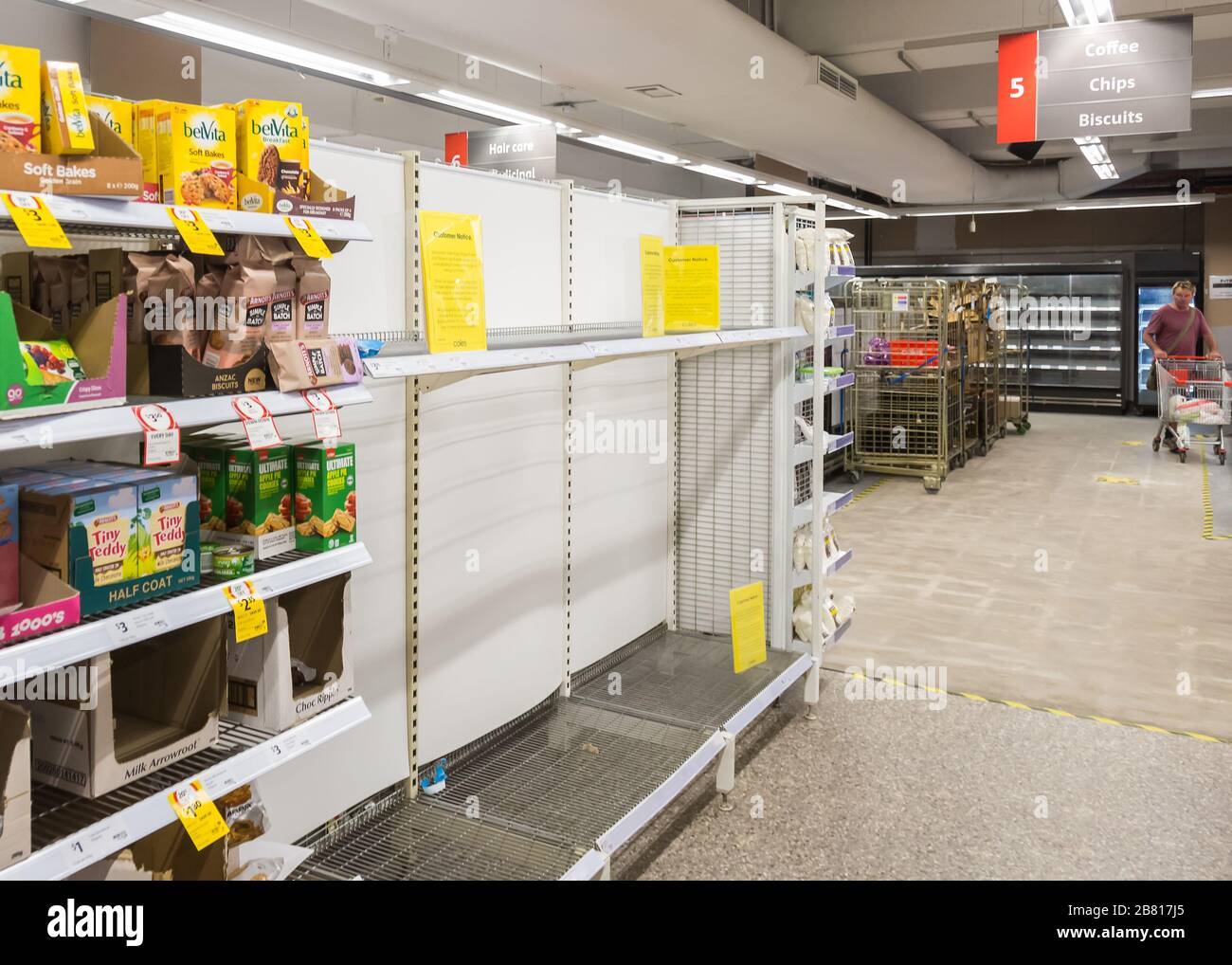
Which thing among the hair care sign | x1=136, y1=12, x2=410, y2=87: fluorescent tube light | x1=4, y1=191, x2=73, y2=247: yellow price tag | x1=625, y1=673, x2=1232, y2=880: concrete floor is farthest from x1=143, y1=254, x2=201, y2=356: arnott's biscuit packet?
the hair care sign

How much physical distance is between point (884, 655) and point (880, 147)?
810 cm

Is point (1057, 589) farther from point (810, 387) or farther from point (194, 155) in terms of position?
point (194, 155)

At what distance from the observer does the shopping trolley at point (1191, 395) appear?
1143 cm

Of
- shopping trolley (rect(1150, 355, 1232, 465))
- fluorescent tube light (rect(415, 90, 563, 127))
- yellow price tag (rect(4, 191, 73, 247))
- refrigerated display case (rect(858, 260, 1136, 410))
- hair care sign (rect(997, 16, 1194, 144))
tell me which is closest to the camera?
yellow price tag (rect(4, 191, 73, 247))

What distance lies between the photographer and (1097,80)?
6.56m

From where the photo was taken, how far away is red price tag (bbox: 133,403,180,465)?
5.54 ft

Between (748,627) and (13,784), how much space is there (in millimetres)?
2885

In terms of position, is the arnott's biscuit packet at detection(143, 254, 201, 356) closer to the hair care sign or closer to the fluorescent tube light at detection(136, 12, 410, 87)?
the fluorescent tube light at detection(136, 12, 410, 87)

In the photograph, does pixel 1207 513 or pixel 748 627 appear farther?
pixel 1207 513

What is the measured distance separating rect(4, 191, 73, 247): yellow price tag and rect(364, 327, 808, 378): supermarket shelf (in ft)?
2.41

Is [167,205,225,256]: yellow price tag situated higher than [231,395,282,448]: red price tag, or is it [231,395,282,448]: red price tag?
[167,205,225,256]: yellow price tag
